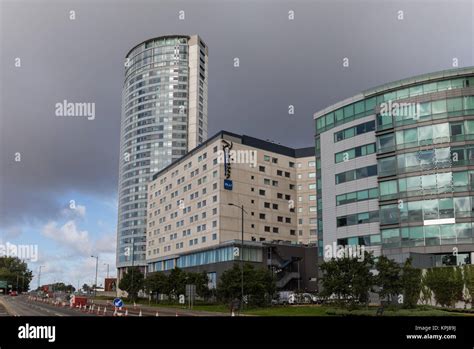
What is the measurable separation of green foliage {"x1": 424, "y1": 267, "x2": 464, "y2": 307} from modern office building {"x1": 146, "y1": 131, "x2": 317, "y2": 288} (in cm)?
4049

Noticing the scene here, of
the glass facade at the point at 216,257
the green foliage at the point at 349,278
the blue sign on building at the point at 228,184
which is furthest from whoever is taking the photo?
the blue sign on building at the point at 228,184

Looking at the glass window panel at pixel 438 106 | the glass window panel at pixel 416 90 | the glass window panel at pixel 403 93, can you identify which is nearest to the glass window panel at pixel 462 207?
the glass window panel at pixel 438 106

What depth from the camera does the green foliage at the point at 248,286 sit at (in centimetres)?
5841

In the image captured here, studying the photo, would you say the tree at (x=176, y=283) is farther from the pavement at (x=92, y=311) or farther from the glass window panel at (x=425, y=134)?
the glass window panel at (x=425, y=134)

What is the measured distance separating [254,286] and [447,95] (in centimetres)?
3423

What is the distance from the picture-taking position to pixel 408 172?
63.7m

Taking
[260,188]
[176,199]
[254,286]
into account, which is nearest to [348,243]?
[254,286]

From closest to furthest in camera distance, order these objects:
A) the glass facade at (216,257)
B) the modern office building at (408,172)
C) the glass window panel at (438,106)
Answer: the modern office building at (408,172) → the glass window panel at (438,106) → the glass facade at (216,257)

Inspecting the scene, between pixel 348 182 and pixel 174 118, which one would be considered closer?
pixel 348 182

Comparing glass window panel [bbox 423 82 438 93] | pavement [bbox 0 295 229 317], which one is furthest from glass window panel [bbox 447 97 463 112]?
pavement [bbox 0 295 229 317]

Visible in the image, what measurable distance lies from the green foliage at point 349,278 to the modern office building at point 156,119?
445ft

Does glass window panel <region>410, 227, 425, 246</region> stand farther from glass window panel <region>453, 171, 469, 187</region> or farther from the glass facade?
the glass facade
